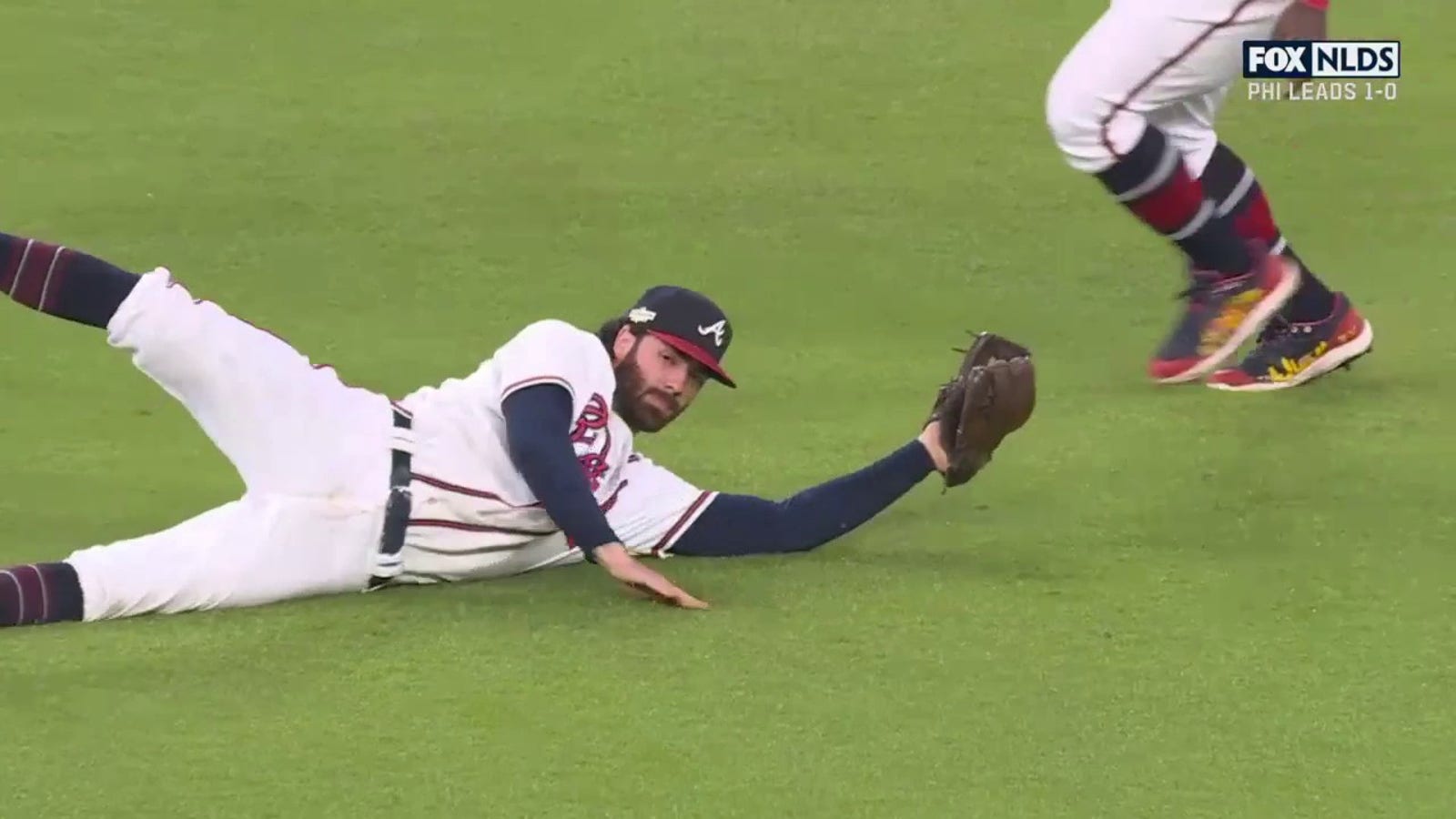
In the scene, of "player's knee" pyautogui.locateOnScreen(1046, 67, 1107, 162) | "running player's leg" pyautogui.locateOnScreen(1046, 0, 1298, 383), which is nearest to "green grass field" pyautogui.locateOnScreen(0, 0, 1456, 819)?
"running player's leg" pyautogui.locateOnScreen(1046, 0, 1298, 383)

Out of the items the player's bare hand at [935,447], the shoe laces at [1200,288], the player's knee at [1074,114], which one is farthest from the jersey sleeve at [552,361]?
the shoe laces at [1200,288]

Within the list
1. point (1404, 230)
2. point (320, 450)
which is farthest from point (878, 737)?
point (1404, 230)

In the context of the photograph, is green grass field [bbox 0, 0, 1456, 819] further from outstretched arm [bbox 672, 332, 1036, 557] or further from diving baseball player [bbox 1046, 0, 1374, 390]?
diving baseball player [bbox 1046, 0, 1374, 390]

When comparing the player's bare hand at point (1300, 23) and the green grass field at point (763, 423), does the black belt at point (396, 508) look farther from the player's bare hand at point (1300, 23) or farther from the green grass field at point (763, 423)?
the player's bare hand at point (1300, 23)

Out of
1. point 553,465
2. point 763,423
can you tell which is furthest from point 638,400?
point 763,423

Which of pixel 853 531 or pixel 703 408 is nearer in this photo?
A: pixel 853 531

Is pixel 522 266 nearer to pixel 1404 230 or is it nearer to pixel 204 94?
pixel 204 94
